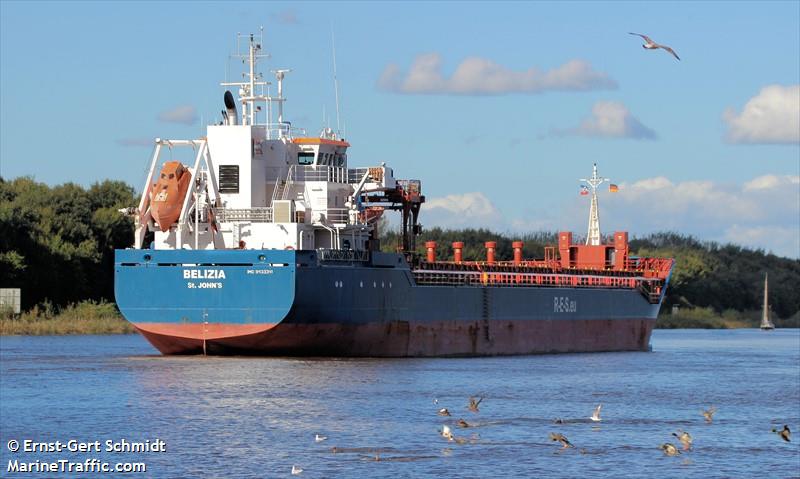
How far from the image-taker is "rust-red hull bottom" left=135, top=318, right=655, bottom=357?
1757 inches

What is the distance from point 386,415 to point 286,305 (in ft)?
35.6

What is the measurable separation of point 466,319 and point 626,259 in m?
19.8

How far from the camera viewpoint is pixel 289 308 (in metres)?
43.9

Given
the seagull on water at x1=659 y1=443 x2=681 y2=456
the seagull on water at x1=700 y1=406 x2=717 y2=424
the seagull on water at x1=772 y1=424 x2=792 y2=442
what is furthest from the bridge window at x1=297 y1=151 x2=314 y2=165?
the seagull on water at x1=659 y1=443 x2=681 y2=456

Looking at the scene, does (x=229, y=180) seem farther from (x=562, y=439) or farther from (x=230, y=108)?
(x=562, y=439)

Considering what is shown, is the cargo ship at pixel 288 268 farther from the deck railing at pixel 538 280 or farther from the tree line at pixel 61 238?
the tree line at pixel 61 238

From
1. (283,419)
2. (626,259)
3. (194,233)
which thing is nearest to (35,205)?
(626,259)

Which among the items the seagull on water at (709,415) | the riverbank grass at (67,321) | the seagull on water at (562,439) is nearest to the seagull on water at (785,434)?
the seagull on water at (709,415)

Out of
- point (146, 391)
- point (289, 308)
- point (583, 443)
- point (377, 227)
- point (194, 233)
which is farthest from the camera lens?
point (377, 227)

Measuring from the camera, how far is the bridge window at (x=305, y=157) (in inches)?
1973

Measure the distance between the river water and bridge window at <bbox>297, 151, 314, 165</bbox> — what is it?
706 centimetres

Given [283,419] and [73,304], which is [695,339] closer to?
[73,304]

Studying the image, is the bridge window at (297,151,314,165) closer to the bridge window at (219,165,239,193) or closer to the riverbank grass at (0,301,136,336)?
the bridge window at (219,165,239,193)

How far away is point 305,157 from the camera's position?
50188 millimetres
